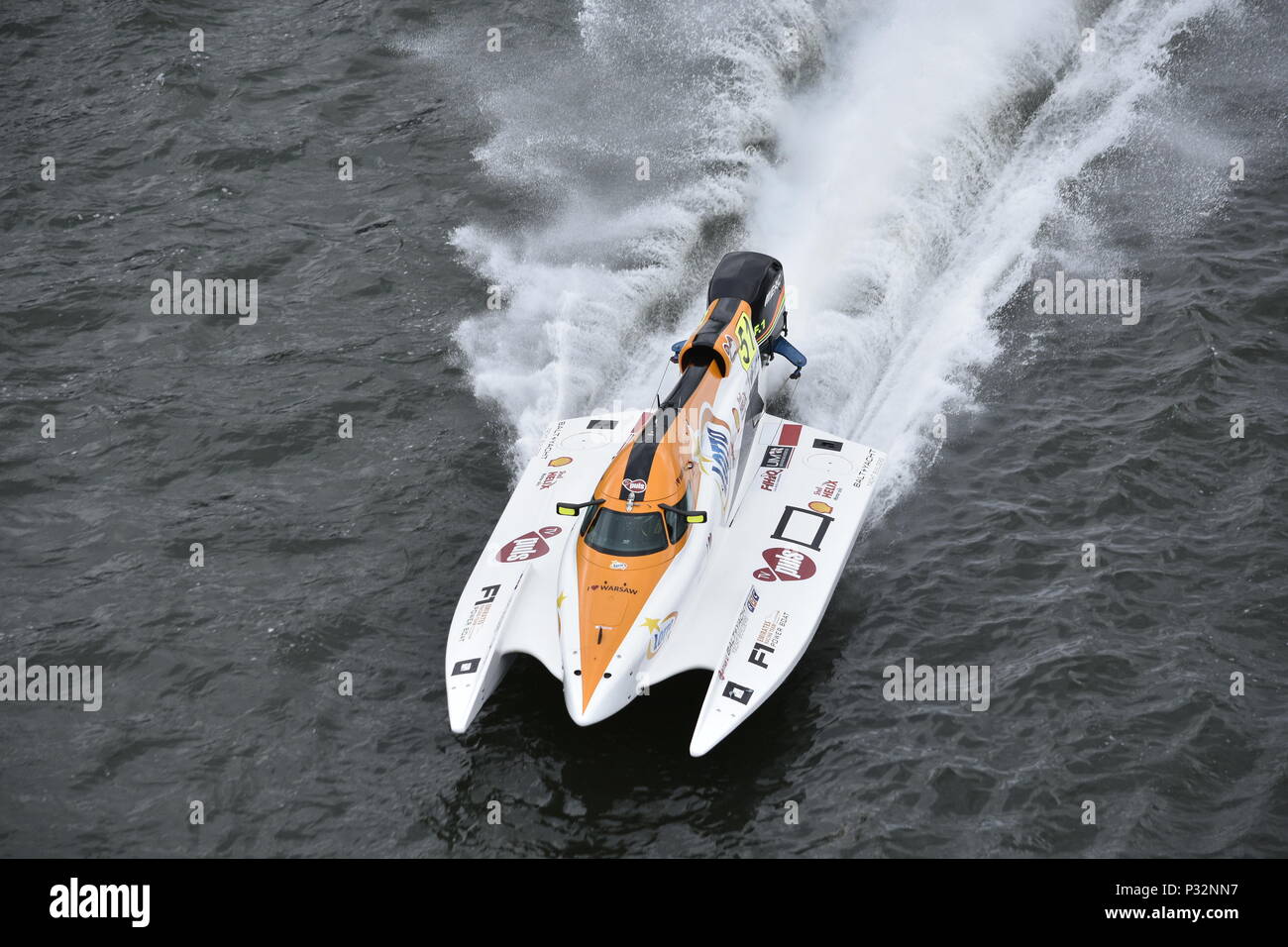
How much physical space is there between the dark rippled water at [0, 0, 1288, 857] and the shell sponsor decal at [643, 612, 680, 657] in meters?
0.88

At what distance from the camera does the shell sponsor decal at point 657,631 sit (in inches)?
518

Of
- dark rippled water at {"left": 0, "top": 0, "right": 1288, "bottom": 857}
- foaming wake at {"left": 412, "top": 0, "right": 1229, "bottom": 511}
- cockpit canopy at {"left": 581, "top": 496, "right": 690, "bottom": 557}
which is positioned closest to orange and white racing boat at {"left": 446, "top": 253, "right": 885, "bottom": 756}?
cockpit canopy at {"left": 581, "top": 496, "right": 690, "bottom": 557}

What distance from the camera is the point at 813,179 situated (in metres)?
21.3

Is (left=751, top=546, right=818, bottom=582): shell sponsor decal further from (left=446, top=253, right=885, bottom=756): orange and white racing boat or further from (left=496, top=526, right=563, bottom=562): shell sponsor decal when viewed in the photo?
(left=496, top=526, right=563, bottom=562): shell sponsor decal

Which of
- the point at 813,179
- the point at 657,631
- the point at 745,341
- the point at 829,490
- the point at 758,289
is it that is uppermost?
the point at 813,179

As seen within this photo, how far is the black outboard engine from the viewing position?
55.4 feet

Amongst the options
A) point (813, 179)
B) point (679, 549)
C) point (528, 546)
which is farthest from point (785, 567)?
point (813, 179)

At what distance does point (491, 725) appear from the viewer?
44.9ft

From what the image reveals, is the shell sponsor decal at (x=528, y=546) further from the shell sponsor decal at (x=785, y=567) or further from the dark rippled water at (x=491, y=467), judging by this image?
the shell sponsor decal at (x=785, y=567)

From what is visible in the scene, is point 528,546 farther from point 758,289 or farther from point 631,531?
point 758,289

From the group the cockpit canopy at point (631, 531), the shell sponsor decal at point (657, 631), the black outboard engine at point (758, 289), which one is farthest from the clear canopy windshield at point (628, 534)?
the black outboard engine at point (758, 289)

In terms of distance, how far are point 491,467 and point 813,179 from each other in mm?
7861

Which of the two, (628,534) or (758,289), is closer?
(628,534)
